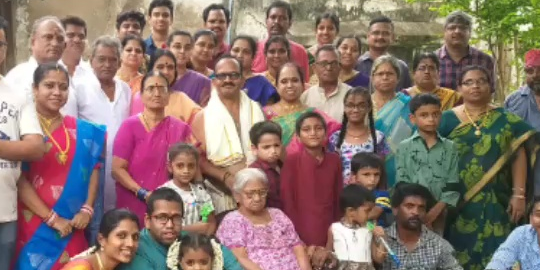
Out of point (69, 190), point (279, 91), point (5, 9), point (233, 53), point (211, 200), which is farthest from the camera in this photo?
point (5, 9)

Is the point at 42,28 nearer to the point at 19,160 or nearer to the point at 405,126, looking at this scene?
the point at 19,160

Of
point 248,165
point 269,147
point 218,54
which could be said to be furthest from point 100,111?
point 218,54

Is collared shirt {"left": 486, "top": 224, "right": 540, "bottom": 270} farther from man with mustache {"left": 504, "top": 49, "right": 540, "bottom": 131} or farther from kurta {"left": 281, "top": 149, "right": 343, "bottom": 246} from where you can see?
man with mustache {"left": 504, "top": 49, "right": 540, "bottom": 131}

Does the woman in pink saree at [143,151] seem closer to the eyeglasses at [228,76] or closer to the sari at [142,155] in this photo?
the sari at [142,155]

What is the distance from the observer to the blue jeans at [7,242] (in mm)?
4988

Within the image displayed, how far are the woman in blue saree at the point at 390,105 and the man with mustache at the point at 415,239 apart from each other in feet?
1.38

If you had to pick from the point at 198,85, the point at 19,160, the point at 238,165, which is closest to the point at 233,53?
the point at 198,85

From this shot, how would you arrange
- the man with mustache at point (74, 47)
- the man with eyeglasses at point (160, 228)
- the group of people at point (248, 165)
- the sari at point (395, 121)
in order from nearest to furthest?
the man with eyeglasses at point (160, 228)
the group of people at point (248, 165)
the man with mustache at point (74, 47)
the sari at point (395, 121)

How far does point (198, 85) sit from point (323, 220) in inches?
61.8

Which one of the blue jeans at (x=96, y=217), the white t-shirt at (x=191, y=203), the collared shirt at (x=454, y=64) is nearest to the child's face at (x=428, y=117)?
the collared shirt at (x=454, y=64)

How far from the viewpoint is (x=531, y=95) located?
6.95 meters

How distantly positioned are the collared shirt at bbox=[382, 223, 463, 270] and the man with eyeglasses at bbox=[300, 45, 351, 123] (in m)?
1.27

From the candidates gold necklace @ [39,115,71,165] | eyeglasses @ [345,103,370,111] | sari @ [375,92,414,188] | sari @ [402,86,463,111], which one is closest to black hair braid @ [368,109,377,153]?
eyeglasses @ [345,103,370,111]

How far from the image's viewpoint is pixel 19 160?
496 centimetres
